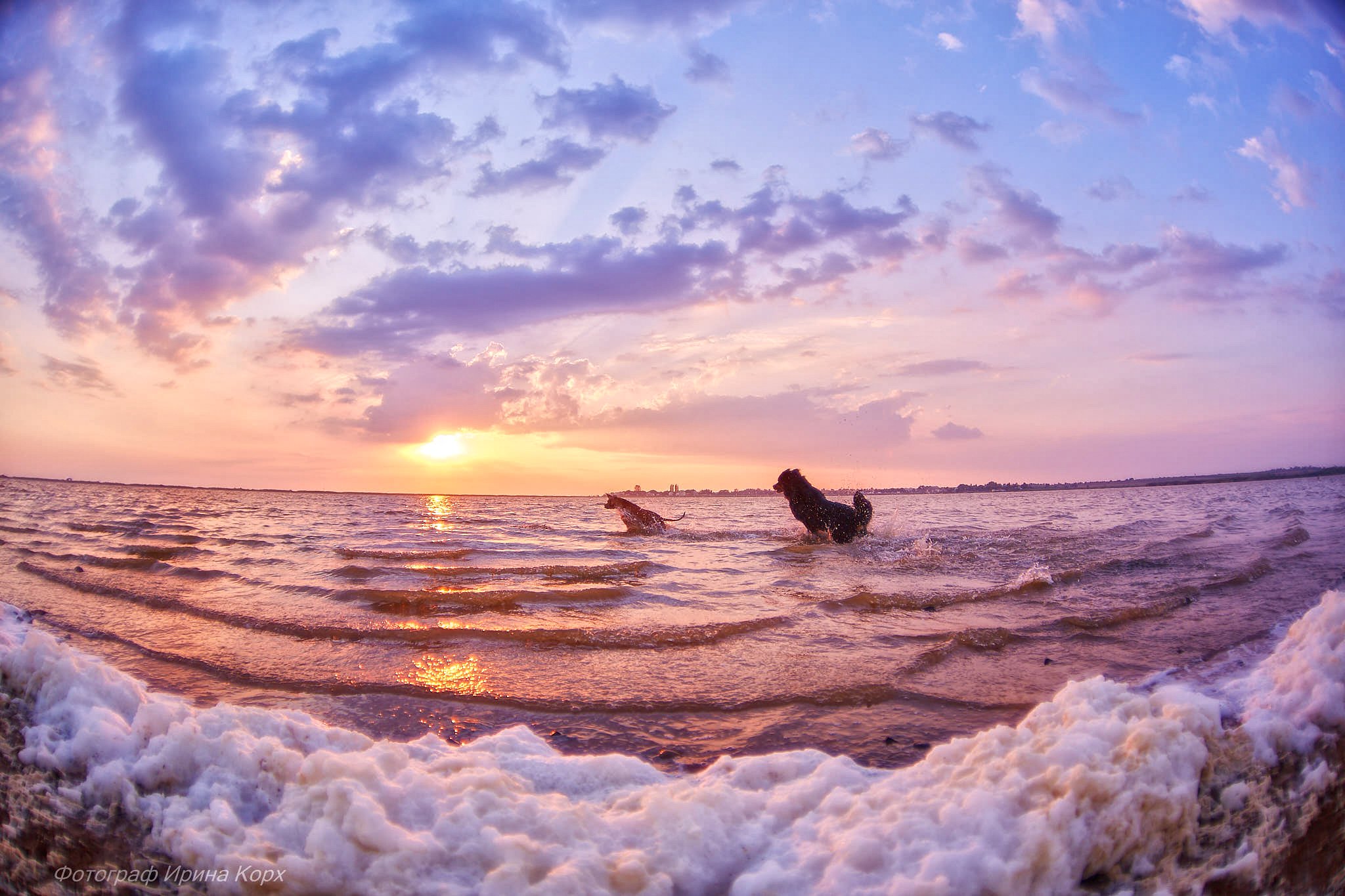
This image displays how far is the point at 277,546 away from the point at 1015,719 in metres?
15.5

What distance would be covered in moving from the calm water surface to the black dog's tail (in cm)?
388

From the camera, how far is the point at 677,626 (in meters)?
6.75

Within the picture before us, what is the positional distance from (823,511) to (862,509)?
1358mm

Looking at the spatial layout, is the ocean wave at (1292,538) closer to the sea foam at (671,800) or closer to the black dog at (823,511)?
the black dog at (823,511)

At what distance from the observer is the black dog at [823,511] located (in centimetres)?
1816

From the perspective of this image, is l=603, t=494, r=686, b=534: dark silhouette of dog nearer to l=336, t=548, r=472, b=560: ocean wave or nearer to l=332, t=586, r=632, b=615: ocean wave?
l=336, t=548, r=472, b=560: ocean wave

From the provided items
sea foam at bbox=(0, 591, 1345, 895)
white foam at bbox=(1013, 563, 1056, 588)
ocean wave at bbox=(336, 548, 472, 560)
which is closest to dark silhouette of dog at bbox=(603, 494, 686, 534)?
ocean wave at bbox=(336, 548, 472, 560)

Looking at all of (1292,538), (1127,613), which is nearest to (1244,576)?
(1127,613)

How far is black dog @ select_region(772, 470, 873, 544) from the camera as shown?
1816cm

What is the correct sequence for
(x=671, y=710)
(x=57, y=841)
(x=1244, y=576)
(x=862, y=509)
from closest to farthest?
(x=57, y=841) < (x=671, y=710) < (x=1244, y=576) < (x=862, y=509)

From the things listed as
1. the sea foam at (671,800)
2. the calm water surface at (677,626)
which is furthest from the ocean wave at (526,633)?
the sea foam at (671,800)

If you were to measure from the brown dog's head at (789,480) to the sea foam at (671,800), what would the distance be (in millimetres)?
15661

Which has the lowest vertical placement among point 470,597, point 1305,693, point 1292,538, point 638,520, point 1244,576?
point 638,520

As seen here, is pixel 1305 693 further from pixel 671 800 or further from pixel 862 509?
pixel 862 509
